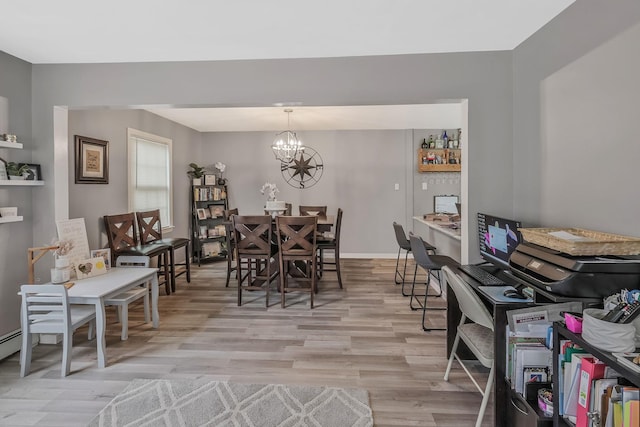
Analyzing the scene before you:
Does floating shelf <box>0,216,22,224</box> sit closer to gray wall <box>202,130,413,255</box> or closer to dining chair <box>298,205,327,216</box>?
dining chair <box>298,205,327,216</box>

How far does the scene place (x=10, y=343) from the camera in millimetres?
2635

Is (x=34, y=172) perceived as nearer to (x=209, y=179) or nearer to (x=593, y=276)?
(x=209, y=179)

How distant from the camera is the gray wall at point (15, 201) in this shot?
2.62m

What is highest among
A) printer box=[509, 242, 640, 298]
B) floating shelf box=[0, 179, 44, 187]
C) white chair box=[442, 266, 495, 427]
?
floating shelf box=[0, 179, 44, 187]

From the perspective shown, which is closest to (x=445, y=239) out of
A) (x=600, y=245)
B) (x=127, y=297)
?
(x=600, y=245)

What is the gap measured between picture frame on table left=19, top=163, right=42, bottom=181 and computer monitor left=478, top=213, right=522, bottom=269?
3610 millimetres

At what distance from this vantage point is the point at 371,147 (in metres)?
6.18

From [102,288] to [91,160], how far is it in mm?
1805

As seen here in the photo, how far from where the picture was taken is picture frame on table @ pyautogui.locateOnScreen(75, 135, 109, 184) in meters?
3.41

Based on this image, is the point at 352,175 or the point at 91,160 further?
the point at 352,175

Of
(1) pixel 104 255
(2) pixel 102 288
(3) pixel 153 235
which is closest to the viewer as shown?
(2) pixel 102 288

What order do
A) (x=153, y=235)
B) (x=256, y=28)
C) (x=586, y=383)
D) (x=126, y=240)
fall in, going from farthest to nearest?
(x=153, y=235) < (x=126, y=240) < (x=256, y=28) < (x=586, y=383)

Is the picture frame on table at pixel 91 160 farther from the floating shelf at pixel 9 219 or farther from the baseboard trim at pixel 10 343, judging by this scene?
the baseboard trim at pixel 10 343

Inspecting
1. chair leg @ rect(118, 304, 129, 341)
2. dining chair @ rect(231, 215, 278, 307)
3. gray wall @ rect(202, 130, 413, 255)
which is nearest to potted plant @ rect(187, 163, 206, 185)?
gray wall @ rect(202, 130, 413, 255)
